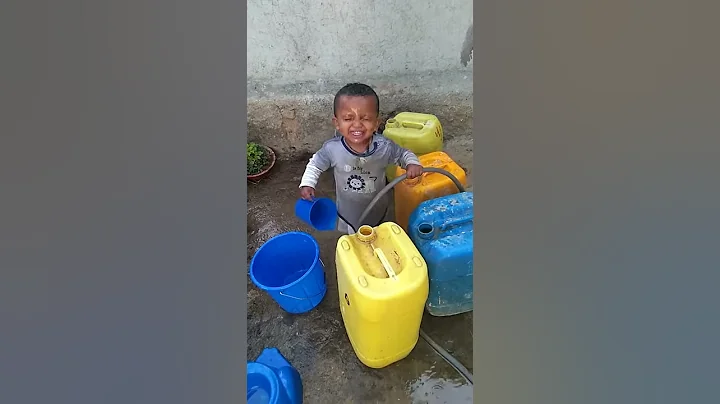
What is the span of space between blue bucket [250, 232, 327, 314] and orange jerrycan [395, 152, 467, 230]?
39 cm

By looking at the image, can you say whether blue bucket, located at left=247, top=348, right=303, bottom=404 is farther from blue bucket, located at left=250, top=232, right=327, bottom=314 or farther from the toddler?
the toddler

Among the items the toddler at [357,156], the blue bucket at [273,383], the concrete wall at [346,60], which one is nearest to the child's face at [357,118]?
the toddler at [357,156]

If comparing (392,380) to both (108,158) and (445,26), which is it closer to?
(108,158)

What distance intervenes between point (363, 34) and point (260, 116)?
65 centimetres

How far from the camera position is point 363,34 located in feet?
8.23

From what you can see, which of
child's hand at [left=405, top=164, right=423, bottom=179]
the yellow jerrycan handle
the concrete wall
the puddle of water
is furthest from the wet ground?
the concrete wall

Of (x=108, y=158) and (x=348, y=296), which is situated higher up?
(x=108, y=158)

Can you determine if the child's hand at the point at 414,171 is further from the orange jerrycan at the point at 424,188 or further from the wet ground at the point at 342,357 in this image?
the wet ground at the point at 342,357

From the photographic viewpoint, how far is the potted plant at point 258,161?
2.53 metres

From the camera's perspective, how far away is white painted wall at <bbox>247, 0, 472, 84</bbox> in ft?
8.01

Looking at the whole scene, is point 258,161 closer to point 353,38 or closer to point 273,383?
point 353,38

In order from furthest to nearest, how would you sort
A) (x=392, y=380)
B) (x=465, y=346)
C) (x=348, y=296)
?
(x=465, y=346)
(x=392, y=380)
(x=348, y=296)

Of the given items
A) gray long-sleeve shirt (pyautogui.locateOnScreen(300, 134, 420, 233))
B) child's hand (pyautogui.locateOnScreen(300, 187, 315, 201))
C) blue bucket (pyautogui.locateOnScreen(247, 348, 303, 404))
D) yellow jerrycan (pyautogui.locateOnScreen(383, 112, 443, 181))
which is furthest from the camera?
yellow jerrycan (pyautogui.locateOnScreen(383, 112, 443, 181))

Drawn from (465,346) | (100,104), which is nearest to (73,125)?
Answer: (100,104)
